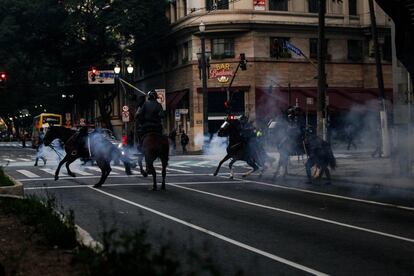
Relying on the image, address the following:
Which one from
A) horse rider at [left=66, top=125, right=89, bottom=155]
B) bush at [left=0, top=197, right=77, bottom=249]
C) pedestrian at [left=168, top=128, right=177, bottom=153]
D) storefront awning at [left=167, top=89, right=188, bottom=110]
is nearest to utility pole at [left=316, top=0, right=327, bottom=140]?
horse rider at [left=66, top=125, right=89, bottom=155]

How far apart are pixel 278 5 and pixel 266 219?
38.2m

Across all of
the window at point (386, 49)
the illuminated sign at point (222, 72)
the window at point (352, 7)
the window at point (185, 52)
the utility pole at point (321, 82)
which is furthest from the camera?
the window at point (386, 49)

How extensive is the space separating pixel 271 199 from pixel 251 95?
32136mm

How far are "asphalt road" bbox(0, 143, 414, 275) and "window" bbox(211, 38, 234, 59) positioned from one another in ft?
92.4

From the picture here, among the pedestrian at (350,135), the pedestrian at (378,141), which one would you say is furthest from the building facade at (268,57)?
the pedestrian at (378,141)

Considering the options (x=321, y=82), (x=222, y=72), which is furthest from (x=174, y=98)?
(x=321, y=82)

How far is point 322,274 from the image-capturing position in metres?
6.71

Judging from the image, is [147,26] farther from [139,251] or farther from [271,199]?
[139,251]

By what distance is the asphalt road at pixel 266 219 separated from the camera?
24.2 feet

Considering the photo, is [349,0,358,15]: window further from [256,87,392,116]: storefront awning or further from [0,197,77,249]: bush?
[0,197,77,249]: bush

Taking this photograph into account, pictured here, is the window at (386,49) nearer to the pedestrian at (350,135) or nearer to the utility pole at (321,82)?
the pedestrian at (350,135)

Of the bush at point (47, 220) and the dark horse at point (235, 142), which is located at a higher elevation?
the dark horse at point (235, 142)

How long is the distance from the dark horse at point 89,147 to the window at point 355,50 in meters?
34.7

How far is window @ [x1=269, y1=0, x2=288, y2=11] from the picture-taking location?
4675 cm
